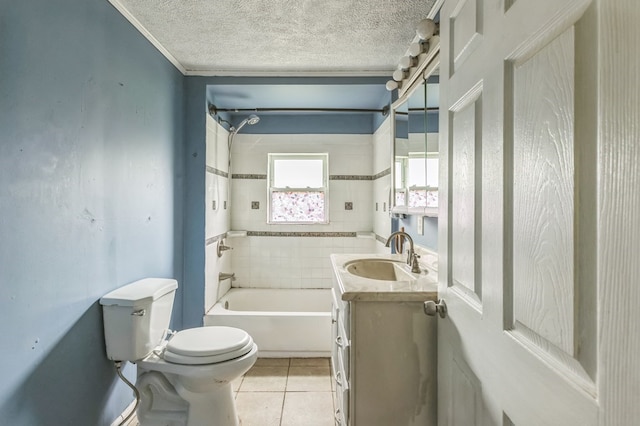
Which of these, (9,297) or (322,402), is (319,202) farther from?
(9,297)

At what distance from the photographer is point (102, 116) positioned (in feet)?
5.38

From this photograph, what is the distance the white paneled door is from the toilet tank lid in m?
1.46

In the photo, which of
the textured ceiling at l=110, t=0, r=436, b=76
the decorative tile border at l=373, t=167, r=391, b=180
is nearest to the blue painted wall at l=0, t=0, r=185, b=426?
the textured ceiling at l=110, t=0, r=436, b=76

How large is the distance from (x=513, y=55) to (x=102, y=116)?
1752 mm

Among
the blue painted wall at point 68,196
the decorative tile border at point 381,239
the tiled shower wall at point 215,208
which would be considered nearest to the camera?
the blue painted wall at point 68,196

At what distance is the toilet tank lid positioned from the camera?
1.62 meters

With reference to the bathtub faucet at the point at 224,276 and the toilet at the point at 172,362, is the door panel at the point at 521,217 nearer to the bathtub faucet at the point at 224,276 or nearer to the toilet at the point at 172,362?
the toilet at the point at 172,362

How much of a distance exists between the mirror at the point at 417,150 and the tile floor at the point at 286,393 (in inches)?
51.7

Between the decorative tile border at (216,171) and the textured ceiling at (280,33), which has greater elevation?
the textured ceiling at (280,33)

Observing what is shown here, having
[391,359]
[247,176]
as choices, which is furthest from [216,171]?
[391,359]

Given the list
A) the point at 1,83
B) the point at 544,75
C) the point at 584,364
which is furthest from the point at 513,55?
the point at 1,83

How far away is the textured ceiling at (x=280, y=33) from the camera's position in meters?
1.80

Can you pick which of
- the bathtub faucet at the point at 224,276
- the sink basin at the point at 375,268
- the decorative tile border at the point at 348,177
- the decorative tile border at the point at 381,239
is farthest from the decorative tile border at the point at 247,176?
the sink basin at the point at 375,268

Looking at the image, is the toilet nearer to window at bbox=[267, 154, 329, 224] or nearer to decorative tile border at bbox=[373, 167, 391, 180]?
decorative tile border at bbox=[373, 167, 391, 180]
